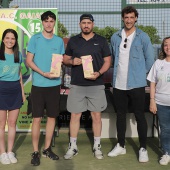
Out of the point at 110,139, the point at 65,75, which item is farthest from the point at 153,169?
the point at 65,75

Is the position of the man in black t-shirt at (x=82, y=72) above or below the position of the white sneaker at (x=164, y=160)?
above

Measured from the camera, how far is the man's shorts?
4.37m

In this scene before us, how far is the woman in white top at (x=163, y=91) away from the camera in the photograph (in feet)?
13.3

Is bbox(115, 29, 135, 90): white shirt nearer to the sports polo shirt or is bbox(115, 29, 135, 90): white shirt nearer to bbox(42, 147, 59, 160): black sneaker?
the sports polo shirt

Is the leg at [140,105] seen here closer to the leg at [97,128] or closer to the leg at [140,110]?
the leg at [140,110]

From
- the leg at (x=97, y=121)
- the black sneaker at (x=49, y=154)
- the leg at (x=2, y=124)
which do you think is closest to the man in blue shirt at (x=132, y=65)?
the leg at (x=97, y=121)

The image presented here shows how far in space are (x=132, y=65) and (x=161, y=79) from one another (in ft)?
1.43

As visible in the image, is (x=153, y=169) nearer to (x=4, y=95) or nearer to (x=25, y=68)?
(x=4, y=95)

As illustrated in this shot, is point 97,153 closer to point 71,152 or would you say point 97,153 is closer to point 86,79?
point 71,152

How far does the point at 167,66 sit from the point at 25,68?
261cm

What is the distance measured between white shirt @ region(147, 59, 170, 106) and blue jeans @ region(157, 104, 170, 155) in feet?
0.26

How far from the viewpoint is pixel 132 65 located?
4.27 metres

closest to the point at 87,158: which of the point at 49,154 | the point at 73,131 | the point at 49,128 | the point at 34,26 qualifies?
the point at 73,131

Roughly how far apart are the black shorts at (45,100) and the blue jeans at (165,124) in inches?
53.2
